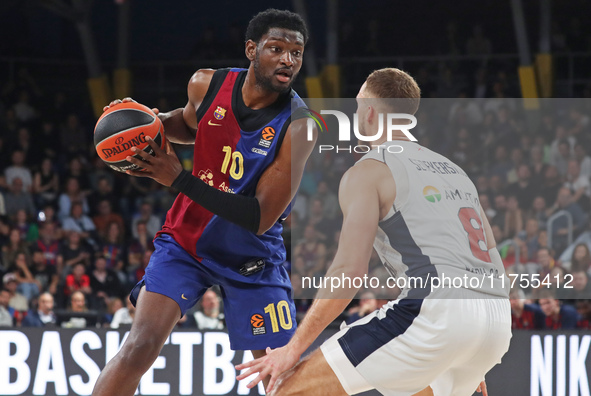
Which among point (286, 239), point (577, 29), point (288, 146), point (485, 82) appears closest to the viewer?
point (288, 146)

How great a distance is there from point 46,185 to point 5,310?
11.9ft

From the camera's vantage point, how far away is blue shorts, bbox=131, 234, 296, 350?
3.81 metres

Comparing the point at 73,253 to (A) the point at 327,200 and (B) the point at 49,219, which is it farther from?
(A) the point at 327,200

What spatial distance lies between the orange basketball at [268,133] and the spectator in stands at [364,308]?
3741mm

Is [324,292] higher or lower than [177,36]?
lower

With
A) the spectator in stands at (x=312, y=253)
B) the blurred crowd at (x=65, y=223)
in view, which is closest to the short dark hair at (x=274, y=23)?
the blurred crowd at (x=65, y=223)

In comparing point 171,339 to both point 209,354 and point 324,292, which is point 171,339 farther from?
point 324,292

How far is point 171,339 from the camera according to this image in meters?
6.15

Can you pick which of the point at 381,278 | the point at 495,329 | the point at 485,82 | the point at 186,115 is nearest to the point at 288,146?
the point at 186,115

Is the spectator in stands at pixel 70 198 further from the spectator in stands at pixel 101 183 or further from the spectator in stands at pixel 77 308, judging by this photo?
the spectator in stands at pixel 77 308

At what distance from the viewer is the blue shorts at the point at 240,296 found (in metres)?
3.81

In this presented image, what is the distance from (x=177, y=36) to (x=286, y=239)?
7.27m

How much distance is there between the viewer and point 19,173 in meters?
11.4

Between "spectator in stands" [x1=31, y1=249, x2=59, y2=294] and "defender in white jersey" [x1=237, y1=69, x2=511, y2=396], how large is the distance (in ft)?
23.6
